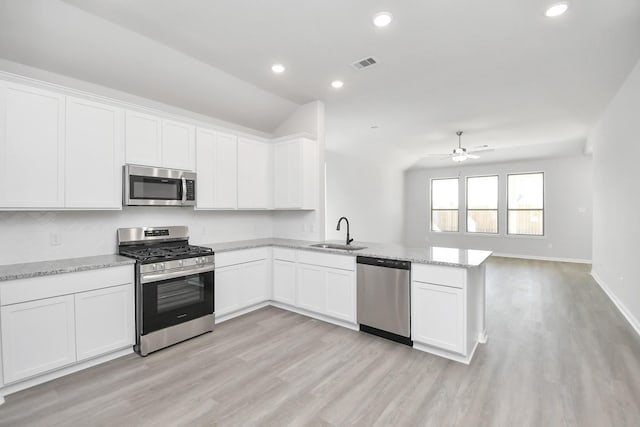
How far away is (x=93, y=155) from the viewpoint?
281 centimetres

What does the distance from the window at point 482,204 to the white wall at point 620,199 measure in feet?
11.1

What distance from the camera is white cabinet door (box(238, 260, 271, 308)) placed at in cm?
380

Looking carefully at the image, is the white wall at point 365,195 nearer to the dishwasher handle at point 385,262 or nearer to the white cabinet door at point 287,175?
the white cabinet door at point 287,175

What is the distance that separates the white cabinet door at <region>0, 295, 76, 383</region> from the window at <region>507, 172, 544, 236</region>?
981 centimetres

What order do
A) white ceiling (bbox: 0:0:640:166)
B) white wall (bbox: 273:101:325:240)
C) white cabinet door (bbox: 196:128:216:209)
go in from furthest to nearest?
white wall (bbox: 273:101:325:240) → white cabinet door (bbox: 196:128:216:209) → white ceiling (bbox: 0:0:640:166)

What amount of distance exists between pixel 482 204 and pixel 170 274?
8992 millimetres

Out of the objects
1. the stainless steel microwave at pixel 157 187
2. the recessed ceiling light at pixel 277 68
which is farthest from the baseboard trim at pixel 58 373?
Result: the recessed ceiling light at pixel 277 68

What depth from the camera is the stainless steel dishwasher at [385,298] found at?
116 inches

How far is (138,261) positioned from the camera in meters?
2.78

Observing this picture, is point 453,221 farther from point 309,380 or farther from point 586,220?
point 309,380

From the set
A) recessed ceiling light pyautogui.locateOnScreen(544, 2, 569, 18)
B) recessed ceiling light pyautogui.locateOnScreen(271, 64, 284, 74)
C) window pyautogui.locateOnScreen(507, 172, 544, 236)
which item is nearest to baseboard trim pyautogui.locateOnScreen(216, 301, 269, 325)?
recessed ceiling light pyautogui.locateOnScreen(271, 64, 284, 74)

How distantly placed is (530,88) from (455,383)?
380 cm

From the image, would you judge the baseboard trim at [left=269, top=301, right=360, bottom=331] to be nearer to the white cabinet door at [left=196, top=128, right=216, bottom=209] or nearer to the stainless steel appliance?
the stainless steel appliance

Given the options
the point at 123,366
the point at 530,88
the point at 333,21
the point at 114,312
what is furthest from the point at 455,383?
the point at 530,88
